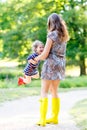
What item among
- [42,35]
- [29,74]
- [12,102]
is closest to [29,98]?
[12,102]

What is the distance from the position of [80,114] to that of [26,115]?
1.04 m

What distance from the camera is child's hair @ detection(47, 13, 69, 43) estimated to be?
6812 millimetres

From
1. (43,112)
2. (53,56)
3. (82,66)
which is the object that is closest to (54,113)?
(43,112)

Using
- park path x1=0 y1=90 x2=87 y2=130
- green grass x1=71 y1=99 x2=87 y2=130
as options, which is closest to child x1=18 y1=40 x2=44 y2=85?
park path x1=0 y1=90 x2=87 y2=130

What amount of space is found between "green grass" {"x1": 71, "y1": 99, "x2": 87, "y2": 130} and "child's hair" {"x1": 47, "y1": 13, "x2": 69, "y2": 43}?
1390 mm

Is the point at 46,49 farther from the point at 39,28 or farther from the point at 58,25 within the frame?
the point at 39,28

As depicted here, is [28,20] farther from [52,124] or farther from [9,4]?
[52,124]

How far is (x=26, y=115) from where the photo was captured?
27.1 feet

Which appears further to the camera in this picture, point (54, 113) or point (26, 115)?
point (26, 115)

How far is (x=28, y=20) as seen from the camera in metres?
32.9

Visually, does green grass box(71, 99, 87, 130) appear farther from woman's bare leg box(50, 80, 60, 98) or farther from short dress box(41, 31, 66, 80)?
short dress box(41, 31, 66, 80)

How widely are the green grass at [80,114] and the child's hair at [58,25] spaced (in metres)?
1.39

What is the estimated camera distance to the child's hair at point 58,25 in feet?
22.4

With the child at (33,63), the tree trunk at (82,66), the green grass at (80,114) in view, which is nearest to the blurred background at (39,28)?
the tree trunk at (82,66)
